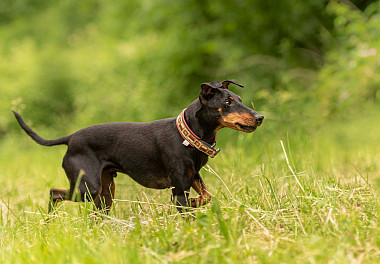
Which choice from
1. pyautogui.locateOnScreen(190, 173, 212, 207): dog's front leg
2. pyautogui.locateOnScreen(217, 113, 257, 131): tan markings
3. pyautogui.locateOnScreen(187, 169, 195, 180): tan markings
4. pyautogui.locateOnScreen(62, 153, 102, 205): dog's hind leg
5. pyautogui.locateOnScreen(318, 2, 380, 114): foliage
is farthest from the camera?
pyautogui.locateOnScreen(318, 2, 380, 114): foliage

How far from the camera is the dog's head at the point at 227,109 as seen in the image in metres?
3.20

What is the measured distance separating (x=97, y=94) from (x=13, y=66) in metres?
4.02

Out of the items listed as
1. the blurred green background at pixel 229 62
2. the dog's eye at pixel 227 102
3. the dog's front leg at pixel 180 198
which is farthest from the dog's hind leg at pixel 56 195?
the blurred green background at pixel 229 62

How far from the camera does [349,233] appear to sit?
2.55m

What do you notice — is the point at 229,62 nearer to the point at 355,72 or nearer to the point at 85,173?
the point at 355,72

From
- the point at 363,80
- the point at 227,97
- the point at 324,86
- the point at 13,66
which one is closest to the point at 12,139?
the point at 13,66

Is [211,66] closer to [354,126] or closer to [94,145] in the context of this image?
[354,126]

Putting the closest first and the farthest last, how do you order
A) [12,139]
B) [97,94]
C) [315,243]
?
1. [315,243]
2. [97,94]
3. [12,139]

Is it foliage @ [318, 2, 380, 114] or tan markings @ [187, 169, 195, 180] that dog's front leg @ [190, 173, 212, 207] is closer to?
tan markings @ [187, 169, 195, 180]

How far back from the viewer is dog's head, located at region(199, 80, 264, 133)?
3203mm

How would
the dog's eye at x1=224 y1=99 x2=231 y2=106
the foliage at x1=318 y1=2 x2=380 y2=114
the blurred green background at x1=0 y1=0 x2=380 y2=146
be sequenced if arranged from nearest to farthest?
the dog's eye at x1=224 y1=99 x2=231 y2=106
the foliage at x1=318 y1=2 x2=380 y2=114
the blurred green background at x1=0 y1=0 x2=380 y2=146

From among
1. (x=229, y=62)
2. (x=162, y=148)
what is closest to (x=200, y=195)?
(x=162, y=148)

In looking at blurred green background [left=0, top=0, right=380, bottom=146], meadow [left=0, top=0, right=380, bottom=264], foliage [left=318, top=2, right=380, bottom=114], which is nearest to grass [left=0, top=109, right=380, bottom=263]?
meadow [left=0, top=0, right=380, bottom=264]

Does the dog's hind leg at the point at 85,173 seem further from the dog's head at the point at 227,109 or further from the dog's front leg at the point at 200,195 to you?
the dog's head at the point at 227,109
